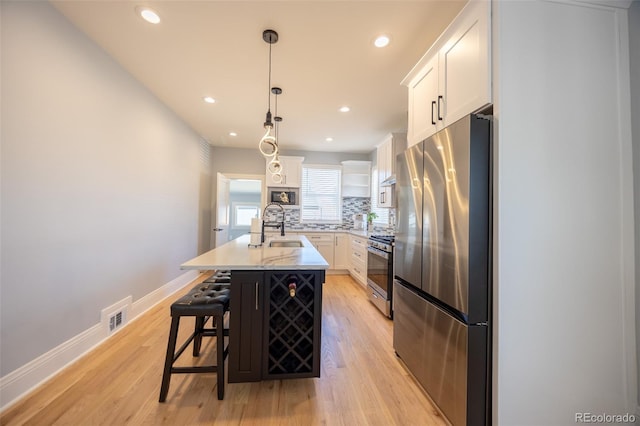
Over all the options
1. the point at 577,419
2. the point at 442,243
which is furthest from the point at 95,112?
the point at 577,419

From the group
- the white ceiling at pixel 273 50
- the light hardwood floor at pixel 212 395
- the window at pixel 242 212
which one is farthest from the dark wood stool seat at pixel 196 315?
the window at pixel 242 212

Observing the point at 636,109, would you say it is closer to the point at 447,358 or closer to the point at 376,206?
the point at 447,358

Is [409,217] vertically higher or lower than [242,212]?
lower

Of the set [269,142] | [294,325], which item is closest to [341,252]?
[269,142]

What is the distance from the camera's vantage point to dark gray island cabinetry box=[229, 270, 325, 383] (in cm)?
169

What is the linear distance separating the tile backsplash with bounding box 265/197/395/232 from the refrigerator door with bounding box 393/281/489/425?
11.8 feet

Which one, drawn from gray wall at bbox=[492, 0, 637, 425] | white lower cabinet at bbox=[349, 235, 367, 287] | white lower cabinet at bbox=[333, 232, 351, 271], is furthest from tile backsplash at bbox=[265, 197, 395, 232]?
gray wall at bbox=[492, 0, 637, 425]

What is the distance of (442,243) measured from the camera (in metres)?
1.48

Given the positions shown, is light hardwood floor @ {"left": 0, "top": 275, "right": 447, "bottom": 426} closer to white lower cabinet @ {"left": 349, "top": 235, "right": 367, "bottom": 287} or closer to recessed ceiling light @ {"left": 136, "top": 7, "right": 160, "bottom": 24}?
white lower cabinet @ {"left": 349, "top": 235, "right": 367, "bottom": 287}

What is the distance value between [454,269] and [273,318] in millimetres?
1214

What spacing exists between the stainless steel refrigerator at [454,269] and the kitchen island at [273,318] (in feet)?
2.29

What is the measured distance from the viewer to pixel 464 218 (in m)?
1.31

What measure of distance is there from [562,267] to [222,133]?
181 inches

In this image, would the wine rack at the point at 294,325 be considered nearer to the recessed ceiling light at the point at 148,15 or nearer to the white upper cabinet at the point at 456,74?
the white upper cabinet at the point at 456,74
